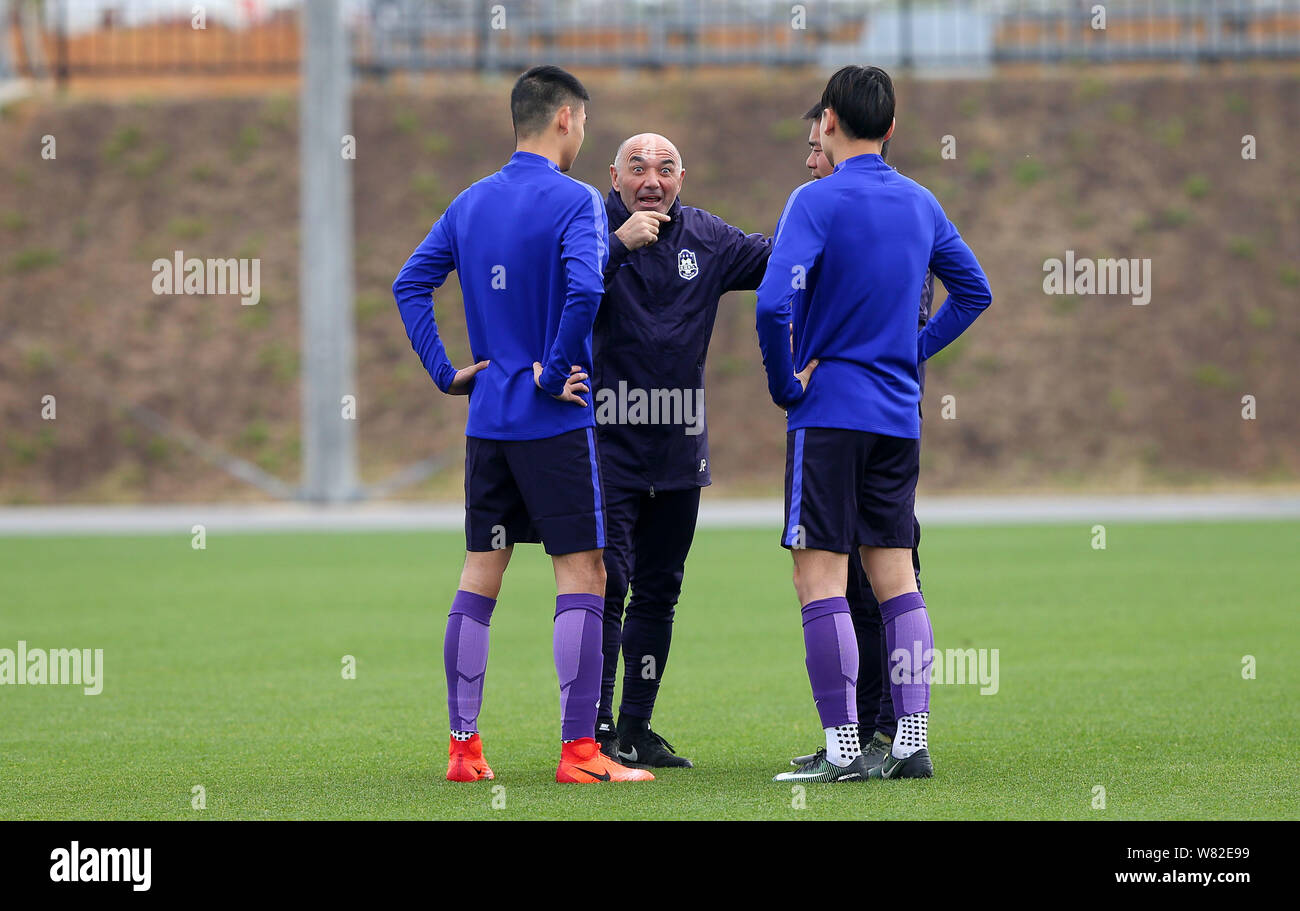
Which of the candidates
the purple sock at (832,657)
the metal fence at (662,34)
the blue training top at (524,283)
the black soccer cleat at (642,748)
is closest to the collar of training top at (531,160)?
the blue training top at (524,283)

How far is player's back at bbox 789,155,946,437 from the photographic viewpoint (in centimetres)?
581

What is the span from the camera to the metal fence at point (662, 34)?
32.7 metres

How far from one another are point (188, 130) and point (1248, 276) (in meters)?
19.4

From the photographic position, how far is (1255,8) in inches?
1303

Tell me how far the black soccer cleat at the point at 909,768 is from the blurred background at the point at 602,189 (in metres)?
18.9

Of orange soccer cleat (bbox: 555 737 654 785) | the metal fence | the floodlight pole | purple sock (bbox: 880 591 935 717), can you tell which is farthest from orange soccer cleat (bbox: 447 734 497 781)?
the metal fence

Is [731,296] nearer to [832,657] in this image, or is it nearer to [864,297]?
[864,297]

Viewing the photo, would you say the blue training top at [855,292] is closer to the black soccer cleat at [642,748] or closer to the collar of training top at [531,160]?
the collar of training top at [531,160]

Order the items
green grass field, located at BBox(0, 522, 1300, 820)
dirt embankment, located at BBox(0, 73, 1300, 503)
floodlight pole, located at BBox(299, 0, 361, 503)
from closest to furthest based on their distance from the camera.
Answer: green grass field, located at BBox(0, 522, 1300, 820), floodlight pole, located at BBox(299, 0, 361, 503), dirt embankment, located at BBox(0, 73, 1300, 503)

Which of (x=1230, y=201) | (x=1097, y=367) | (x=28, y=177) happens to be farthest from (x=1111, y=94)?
(x=28, y=177)

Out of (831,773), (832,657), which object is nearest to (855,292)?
(832,657)

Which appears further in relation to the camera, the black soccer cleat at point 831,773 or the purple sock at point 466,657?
the purple sock at point 466,657

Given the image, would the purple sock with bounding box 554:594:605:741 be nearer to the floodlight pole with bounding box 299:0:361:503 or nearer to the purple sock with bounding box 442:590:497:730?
the purple sock with bounding box 442:590:497:730
